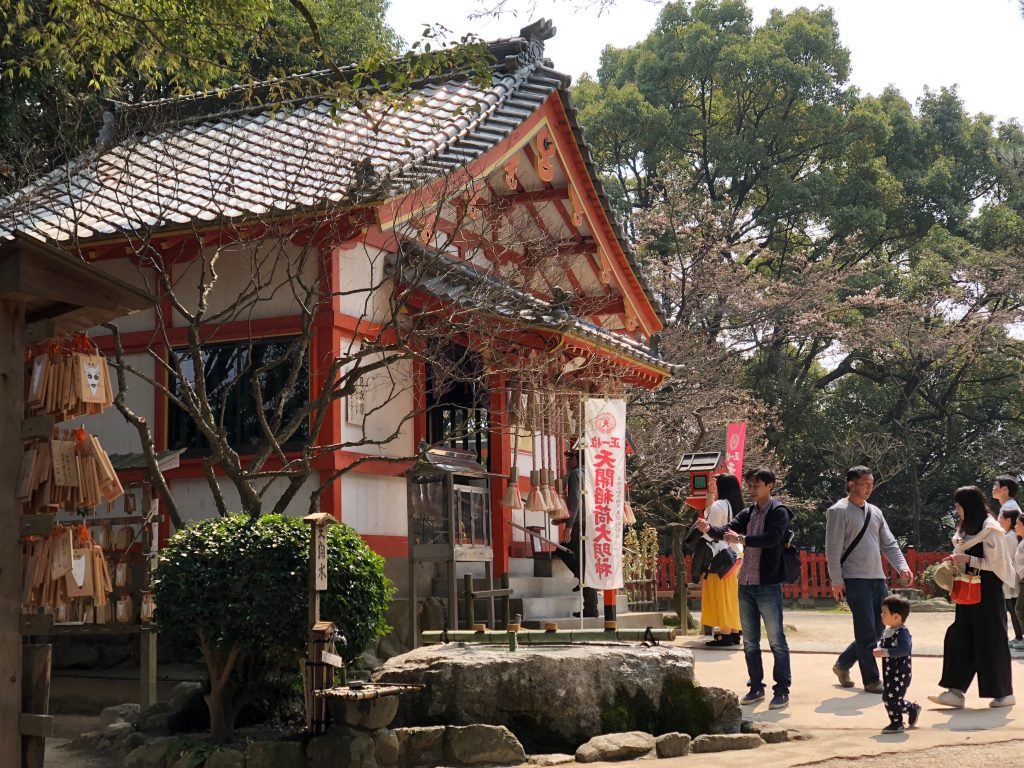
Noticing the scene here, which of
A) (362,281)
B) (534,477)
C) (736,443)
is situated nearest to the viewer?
(362,281)

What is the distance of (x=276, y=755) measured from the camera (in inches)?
297

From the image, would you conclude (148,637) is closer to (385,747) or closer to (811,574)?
(385,747)

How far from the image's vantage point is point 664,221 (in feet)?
96.9

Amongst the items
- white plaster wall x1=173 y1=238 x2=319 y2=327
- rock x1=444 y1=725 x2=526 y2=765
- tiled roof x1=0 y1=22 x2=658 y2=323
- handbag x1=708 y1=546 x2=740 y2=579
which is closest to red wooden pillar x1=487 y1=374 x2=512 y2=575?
handbag x1=708 y1=546 x2=740 y2=579

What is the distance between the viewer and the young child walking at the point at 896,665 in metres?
8.25

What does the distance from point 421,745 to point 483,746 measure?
0.42m

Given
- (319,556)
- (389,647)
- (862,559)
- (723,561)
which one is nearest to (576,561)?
(723,561)

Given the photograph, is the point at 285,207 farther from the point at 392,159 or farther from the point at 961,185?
the point at 961,185

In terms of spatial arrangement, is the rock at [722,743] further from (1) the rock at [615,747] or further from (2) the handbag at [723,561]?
(2) the handbag at [723,561]

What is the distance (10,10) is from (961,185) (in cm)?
2953

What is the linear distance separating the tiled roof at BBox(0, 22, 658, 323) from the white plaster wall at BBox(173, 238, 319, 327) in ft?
2.17

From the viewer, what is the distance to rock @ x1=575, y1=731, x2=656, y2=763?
25.9 feet

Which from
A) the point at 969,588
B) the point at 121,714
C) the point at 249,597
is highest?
the point at 249,597

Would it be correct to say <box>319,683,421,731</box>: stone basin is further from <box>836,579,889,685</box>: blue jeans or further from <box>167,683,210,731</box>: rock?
<box>836,579,889,685</box>: blue jeans
